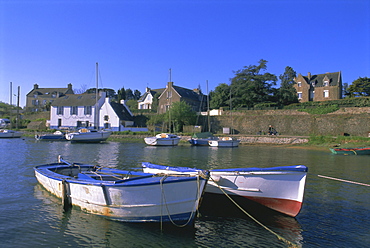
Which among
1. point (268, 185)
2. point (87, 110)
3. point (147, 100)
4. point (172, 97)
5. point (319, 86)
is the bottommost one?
point (268, 185)

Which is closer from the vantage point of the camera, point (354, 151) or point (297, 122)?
point (354, 151)

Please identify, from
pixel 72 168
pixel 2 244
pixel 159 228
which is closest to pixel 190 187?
pixel 159 228

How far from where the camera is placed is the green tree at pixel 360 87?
54.8 m

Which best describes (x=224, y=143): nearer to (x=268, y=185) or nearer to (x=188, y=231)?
(x=268, y=185)

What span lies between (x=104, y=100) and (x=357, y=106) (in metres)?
46.5

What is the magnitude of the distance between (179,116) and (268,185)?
42.3m

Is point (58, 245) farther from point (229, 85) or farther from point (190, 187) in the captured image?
point (229, 85)

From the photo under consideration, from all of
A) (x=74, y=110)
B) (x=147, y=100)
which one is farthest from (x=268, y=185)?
(x=147, y=100)

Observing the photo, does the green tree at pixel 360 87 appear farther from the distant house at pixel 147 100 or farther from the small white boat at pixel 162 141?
the distant house at pixel 147 100

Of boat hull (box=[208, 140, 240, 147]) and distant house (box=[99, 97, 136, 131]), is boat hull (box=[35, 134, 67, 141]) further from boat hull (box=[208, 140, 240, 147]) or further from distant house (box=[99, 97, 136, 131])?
boat hull (box=[208, 140, 240, 147])

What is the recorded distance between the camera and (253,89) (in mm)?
54969

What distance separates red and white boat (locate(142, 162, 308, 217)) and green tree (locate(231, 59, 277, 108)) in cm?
4651

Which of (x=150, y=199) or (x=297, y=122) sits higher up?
(x=297, y=122)

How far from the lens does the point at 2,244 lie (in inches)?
265
